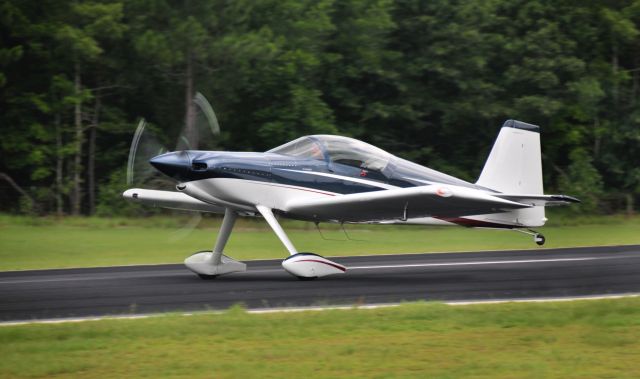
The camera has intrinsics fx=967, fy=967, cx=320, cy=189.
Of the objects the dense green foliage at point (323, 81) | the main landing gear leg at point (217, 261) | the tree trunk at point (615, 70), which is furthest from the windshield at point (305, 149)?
the tree trunk at point (615, 70)

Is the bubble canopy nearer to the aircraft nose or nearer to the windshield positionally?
the windshield

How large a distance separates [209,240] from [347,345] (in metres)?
13.9

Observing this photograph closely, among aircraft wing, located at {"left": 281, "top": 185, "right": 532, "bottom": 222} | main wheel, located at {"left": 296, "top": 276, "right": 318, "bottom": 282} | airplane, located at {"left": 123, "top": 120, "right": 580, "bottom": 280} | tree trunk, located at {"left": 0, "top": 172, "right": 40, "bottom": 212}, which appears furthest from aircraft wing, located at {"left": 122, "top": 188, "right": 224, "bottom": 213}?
tree trunk, located at {"left": 0, "top": 172, "right": 40, "bottom": 212}

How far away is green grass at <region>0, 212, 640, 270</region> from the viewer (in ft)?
62.4

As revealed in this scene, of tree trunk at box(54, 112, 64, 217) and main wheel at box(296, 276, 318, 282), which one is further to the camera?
tree trunk at box(54, 112, 64, 217)

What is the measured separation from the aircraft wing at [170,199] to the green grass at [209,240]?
89cm

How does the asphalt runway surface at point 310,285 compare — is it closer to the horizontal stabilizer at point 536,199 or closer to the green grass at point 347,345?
the horizontal stabilizer at point 536,199

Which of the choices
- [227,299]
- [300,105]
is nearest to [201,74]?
[300,105]

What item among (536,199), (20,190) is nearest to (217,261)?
(536,199)

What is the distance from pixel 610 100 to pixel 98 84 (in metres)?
19.3

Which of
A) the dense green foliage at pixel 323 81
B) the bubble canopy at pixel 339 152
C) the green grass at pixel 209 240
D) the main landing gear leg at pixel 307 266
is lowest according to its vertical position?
the green grass at pixel 209 240

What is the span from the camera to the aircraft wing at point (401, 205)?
12922 millimetres

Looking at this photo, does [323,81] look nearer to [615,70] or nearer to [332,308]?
[615,70]

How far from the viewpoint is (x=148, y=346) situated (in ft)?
28.7
